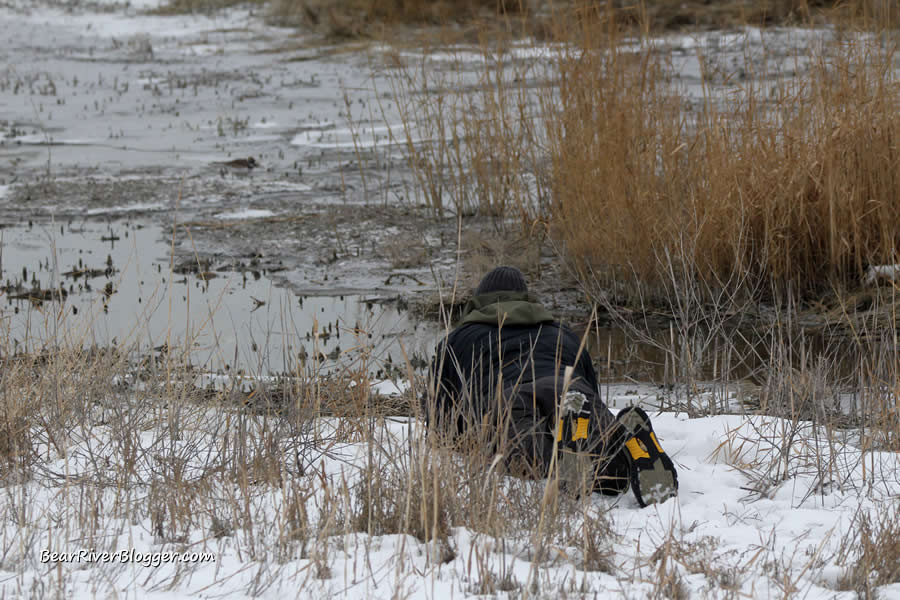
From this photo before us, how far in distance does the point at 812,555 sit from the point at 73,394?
2.98m

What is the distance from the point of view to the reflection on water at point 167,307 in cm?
568

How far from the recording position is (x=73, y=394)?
4137mm

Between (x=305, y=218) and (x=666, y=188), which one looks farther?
(x=305, y=218)

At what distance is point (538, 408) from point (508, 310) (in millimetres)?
559

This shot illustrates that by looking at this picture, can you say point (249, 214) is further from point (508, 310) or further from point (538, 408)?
point (538, 408)

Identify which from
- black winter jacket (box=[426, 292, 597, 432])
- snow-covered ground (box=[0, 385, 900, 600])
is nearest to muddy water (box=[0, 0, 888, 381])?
black winter jacket (box=[426, 292, 597, 432])

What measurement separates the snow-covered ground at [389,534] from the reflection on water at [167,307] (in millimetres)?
1533

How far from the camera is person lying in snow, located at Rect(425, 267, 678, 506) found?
3385mm

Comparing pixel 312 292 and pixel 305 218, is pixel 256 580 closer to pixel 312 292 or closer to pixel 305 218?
pixel 312 292

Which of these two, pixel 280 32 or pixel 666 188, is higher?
pixel 280 32

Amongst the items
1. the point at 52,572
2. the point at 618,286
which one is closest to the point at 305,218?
the point at 618,286

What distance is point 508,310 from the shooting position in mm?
4184

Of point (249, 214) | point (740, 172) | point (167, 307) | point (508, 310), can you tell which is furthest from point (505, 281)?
point (249, 214)

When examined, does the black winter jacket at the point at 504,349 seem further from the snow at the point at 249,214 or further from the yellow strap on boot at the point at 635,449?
the snow at the point at 249,214
